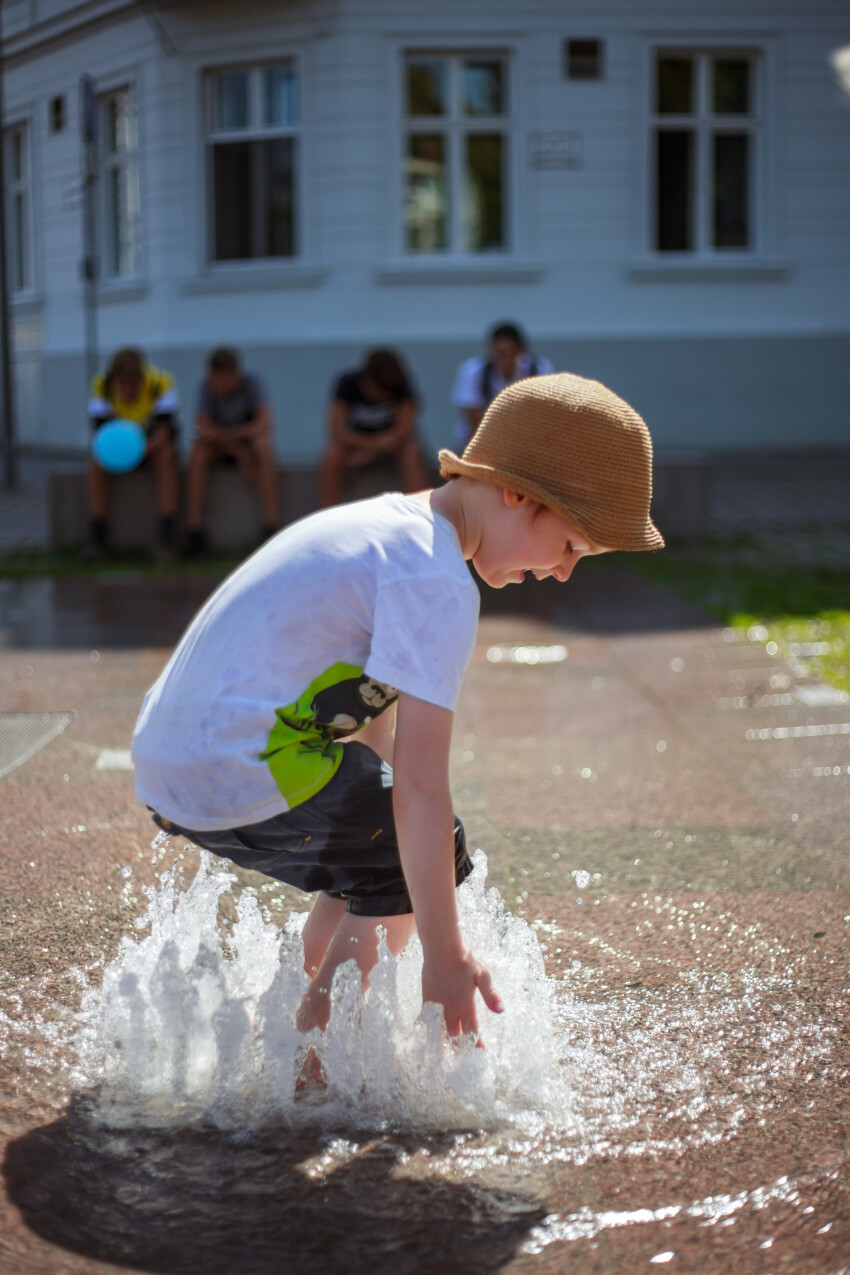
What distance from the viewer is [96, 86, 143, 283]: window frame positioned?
16.5 metres

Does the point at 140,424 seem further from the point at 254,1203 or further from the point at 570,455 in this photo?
the point at 254,1203

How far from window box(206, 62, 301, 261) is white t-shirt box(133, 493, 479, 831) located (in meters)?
14.3

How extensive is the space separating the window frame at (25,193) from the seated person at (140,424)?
1080 centimetres

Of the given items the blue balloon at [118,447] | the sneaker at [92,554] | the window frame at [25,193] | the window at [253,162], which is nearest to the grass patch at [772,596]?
the blue balloon at [118,447]

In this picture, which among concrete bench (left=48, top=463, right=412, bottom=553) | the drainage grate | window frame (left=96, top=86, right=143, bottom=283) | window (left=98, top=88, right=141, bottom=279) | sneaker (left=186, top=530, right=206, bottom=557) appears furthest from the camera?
window (left=98, top=88, right=141, bottom=279)

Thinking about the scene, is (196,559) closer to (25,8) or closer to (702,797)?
(702,797)

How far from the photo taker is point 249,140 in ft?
51.6

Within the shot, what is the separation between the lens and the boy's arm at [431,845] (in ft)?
6.31

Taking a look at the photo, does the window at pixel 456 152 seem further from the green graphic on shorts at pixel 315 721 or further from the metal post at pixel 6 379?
the green graphic on shorts at pixel 315 721

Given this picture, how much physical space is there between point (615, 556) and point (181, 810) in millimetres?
7307

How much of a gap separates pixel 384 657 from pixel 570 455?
16.0 inches

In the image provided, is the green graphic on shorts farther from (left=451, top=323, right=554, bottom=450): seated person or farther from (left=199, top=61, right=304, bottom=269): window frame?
(left=199, top=61, right=304, bottom=269): window frame

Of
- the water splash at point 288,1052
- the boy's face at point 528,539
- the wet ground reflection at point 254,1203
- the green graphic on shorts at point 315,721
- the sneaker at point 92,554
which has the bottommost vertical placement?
the wet ground reflection at point 254,1203

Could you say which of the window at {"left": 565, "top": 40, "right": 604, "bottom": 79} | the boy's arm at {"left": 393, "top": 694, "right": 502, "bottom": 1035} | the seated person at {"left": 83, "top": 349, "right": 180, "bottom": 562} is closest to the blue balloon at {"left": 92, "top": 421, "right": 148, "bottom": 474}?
the seated person at {"left": 83, "top": 349, "right": 180, "bottom": 562}
